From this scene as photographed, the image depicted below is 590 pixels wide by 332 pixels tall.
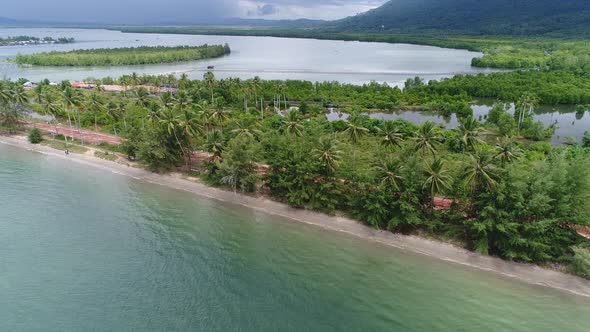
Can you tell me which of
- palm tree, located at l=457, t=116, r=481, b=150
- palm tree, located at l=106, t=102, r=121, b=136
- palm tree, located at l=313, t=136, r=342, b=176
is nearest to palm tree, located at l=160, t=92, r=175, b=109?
palm tree, located at l=106, t=102, r=121, b=136

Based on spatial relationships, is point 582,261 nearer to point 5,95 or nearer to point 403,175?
point 403,175

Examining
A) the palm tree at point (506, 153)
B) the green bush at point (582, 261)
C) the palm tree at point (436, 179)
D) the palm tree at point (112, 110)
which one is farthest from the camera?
the palm tree at point (112, 110)

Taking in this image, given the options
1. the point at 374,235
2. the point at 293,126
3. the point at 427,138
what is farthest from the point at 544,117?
the point at 374,235

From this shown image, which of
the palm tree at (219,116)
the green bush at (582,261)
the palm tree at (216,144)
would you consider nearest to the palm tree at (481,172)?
the green bush at (582,261)

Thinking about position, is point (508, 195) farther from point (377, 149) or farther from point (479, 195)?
point (377, 149)

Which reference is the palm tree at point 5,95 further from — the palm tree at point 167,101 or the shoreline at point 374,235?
the palm tree at point 167,101

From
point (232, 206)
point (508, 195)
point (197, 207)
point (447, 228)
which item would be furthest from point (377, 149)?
point (197, 207)
